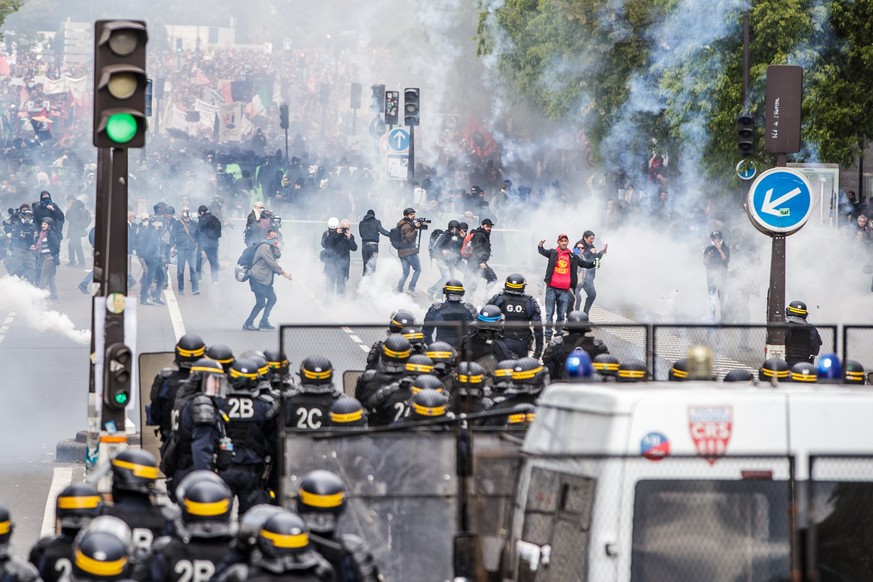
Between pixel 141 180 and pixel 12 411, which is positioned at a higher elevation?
pixel 141 180

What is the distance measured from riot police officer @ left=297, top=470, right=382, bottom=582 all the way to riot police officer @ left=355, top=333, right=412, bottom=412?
505 centimetres

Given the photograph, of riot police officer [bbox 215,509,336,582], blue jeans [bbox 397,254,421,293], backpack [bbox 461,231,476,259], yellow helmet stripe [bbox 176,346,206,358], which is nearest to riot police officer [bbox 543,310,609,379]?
yellow helmet stripe [bbox 176,346,206,358]

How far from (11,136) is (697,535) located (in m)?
55.9

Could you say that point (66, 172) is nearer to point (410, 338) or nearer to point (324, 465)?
point (410, 338)

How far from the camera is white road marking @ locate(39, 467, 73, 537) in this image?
12.2 m

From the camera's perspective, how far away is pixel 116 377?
9.66 m

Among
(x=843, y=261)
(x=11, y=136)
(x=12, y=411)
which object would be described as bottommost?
(x=12, y=411)

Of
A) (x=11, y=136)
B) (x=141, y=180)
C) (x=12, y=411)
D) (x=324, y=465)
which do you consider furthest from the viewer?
(x=11, y=136)

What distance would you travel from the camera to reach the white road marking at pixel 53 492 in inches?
480

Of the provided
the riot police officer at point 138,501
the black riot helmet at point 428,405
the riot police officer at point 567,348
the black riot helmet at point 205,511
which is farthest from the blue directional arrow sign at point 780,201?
the black riot helmet at point 205,511

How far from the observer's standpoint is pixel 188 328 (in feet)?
83.6

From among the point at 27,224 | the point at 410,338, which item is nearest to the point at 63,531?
the point at 410,338

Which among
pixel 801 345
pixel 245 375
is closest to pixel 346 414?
pixel 245 375

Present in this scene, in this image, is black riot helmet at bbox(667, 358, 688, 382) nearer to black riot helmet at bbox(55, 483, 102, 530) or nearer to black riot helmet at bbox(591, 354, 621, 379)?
black riot helmet at bbox(591, 354, 621, 379)
